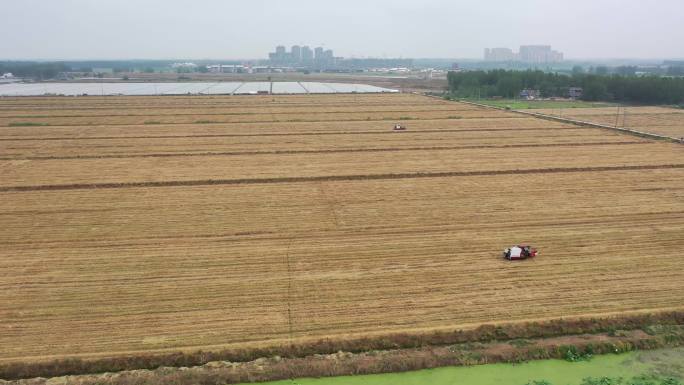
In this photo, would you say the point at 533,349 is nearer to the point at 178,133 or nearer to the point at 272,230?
the point at 272,230

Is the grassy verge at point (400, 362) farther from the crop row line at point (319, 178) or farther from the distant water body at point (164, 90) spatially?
the distant water body at point (164, 90)

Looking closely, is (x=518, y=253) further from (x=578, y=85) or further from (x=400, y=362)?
(x=578, y=85)

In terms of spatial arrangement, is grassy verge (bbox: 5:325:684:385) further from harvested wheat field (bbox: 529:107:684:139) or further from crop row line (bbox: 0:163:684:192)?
harvested wheat field (bbox: 529:107:684:139)

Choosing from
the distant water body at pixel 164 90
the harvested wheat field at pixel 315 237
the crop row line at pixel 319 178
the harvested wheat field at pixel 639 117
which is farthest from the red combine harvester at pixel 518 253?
the distant water body at pixel 164 90

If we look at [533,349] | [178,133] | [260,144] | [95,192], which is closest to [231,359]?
[533,349]

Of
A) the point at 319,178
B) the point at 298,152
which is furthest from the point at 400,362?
the point at 298,152
